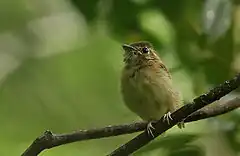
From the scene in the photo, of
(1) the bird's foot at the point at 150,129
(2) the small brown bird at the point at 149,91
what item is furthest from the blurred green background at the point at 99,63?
(1) the bird's foot at the point at 150,129

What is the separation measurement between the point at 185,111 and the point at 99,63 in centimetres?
298

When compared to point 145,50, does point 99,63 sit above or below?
above

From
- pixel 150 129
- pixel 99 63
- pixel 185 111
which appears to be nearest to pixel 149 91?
pixel 150 129

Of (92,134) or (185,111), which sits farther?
(92,134)

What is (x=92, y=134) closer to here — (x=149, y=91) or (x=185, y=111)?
(x=185, y=111)

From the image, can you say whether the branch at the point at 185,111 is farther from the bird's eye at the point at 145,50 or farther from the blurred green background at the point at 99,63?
the bird's eye at the point at 145,50

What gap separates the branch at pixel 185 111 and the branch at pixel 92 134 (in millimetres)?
44

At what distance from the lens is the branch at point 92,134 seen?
2.01m

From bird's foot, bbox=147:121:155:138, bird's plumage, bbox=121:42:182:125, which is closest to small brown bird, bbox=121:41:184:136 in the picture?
bird's plumage, bbox=121:42:182:125

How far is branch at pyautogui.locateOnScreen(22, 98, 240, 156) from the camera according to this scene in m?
2.01

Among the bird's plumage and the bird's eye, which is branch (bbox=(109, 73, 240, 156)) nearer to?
the bird's plumage

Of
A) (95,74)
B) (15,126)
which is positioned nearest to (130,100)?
(15,126)

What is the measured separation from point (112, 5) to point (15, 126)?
1508 mm

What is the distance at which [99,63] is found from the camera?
4930 mm
